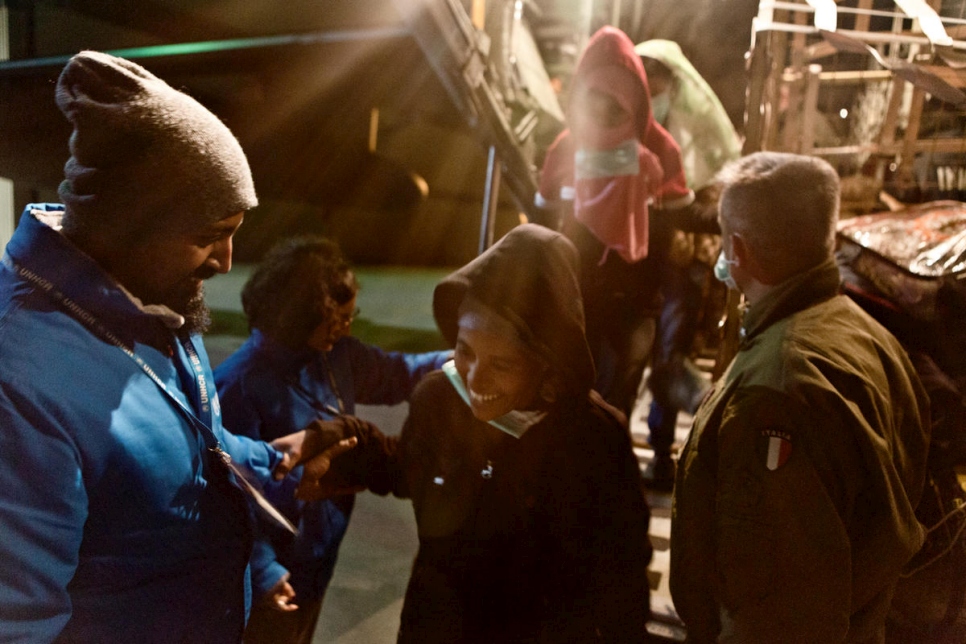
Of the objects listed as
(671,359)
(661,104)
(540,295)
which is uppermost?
(661,104)

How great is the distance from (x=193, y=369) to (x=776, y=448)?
1.33 meters

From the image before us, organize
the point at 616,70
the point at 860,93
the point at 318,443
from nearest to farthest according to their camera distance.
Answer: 1. the point at 318,443
2. the point at 616,70
3. the point at 860,93

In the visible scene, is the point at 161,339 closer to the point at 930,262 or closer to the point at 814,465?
the point at 814,465

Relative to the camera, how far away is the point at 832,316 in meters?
1.63

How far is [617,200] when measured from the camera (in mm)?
3227

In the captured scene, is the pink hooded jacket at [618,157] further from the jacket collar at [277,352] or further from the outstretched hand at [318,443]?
the outstretched hand at [318,443]

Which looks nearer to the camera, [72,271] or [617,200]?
[72,271]

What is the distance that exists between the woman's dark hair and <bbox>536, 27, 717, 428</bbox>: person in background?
152cm

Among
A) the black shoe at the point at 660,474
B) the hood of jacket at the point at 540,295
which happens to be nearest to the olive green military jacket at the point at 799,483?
the hood of jacket at the point at 540,295

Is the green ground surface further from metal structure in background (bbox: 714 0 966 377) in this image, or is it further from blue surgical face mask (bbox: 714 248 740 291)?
blue surgical face mask (bbox: 714 248 740 291)

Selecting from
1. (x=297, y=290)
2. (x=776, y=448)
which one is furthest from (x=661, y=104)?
(x=776, y=448)

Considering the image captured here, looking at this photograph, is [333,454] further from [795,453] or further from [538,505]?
[795,453]

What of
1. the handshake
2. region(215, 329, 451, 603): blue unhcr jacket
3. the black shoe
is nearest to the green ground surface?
the black shoe

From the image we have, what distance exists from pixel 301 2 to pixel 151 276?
7715mm
